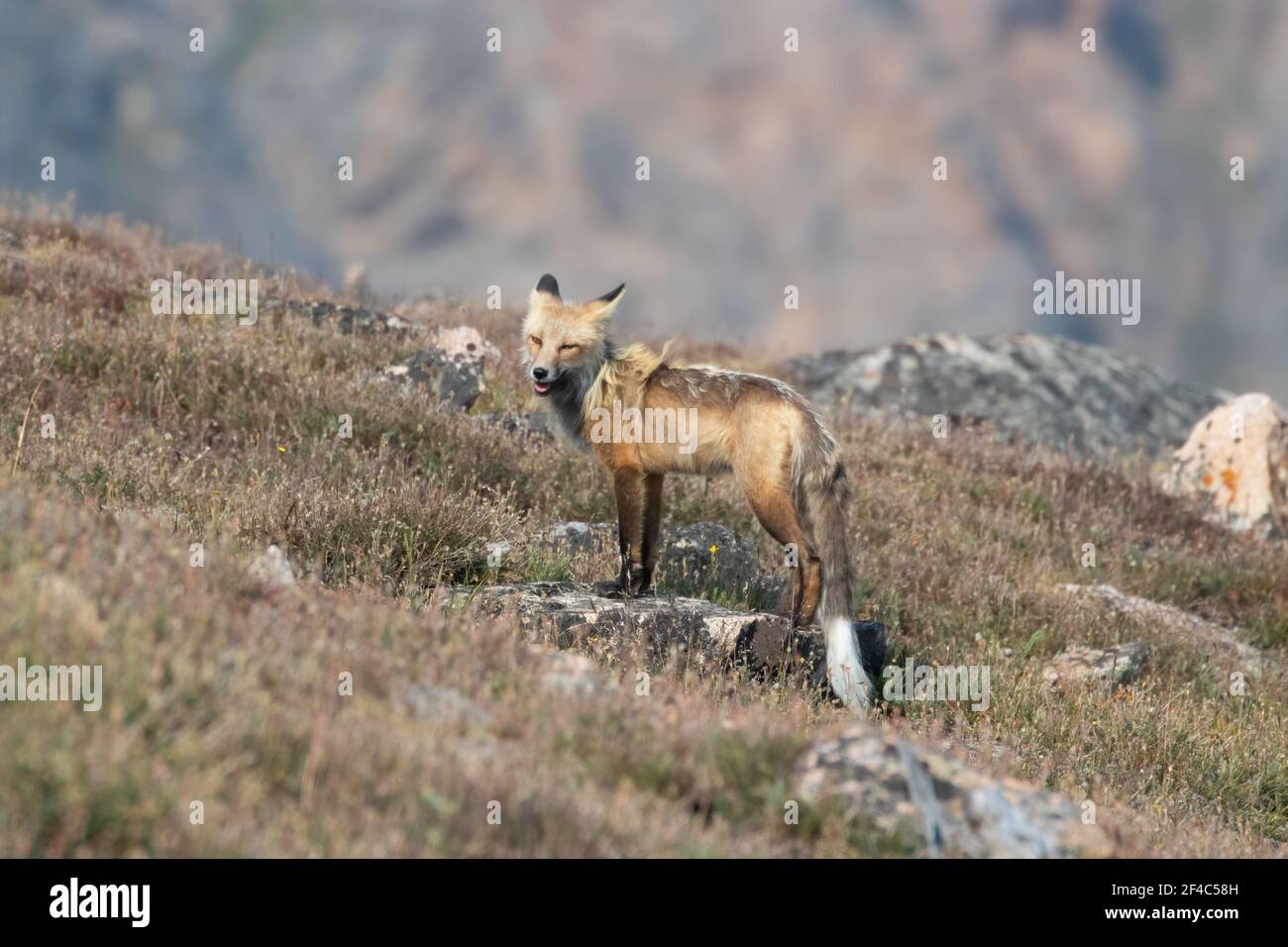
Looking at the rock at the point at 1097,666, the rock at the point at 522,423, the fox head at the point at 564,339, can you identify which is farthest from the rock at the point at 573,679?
the rock at the point at 522,423

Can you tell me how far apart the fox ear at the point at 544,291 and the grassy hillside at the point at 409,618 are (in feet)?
4.86

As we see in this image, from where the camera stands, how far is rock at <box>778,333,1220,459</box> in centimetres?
1756

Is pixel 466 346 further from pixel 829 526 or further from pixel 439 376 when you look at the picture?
pixel 829 526

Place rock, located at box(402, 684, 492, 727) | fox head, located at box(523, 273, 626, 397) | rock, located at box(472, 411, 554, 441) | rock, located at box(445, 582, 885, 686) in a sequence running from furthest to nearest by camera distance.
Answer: rock, located at box(472, 411, 554, 441) < fox head, located at box(523, 273, 626, 397) < rock, located at box(445, 582, 885, 686) < rock, located at box(402, 684, 492, 727)

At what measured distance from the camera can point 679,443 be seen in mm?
7570

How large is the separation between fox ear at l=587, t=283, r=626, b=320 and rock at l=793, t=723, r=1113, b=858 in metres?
4.22

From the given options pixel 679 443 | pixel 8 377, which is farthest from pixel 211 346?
pixel 679 443

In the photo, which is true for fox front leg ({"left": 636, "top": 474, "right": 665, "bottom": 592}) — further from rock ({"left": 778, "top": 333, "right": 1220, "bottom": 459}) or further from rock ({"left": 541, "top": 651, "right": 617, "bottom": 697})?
rock ({"left": 778, "top": 333, "right": 1220, "bottom": 459})

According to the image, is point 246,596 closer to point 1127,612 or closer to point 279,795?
point 279,795

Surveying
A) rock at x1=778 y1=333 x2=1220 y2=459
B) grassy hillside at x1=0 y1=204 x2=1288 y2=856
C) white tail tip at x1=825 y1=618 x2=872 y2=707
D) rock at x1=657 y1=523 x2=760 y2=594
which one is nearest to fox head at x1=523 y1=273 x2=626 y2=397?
grassy hillside at x1=0 y1=204 x2=1288 y2=856

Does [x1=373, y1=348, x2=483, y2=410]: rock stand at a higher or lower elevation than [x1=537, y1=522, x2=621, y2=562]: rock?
higher

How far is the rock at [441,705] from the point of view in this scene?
4.48 m

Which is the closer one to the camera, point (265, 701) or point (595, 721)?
point (265, 701)

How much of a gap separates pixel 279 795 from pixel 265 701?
15.7 inches
